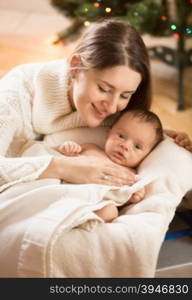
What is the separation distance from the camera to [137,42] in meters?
1.43

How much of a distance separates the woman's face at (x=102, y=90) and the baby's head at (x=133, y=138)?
0.06 m

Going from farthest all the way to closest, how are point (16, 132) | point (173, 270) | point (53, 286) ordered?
point (16, 132)
point (173, 270)
point (53, 286)

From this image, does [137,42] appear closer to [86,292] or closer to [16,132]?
[16,132]

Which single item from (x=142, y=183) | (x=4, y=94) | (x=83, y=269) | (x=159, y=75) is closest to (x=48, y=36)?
(x=159, y=75)

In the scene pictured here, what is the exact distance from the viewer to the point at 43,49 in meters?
3.36

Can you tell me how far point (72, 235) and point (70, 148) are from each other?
0.38 m

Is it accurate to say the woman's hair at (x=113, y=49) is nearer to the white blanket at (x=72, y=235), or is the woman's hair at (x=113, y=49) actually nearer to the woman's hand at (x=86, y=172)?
the woman's hand at (x=86, y=172)

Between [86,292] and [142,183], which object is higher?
[142,183]

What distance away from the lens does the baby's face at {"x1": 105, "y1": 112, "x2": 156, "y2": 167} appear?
1.44 metres

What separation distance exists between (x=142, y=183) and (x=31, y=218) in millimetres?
340

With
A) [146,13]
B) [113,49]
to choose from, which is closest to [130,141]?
[113,49]

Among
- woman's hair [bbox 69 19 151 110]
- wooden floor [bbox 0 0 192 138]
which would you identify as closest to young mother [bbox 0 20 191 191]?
woman's hair [bbox 69 19 151 110]

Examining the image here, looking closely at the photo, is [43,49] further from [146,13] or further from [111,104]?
[111,104]

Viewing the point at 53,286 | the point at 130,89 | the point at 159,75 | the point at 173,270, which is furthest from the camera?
Result: the point at 159,75
